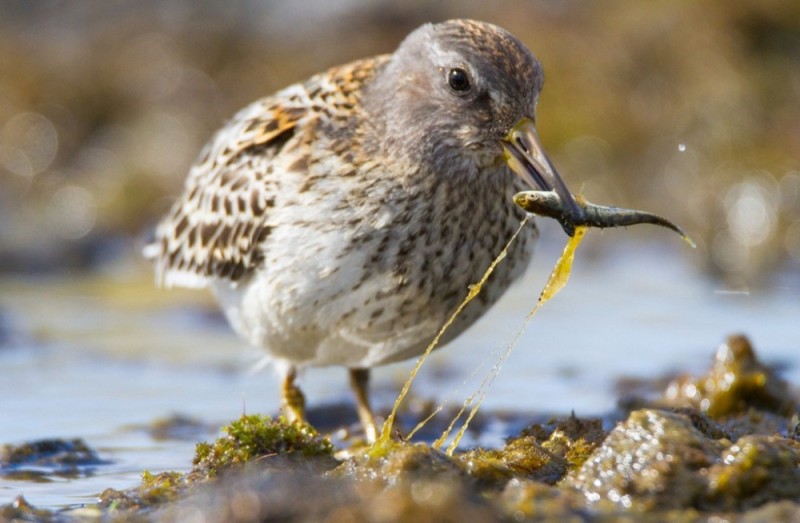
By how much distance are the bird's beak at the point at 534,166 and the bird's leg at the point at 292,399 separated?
2565 millimetres

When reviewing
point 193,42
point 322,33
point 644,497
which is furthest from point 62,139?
point 644,497

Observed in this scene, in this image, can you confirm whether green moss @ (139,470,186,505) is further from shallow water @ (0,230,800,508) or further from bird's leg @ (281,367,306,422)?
bird's leg @ (281,367,306,422)

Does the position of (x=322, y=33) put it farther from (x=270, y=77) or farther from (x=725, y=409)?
(x=725, y=409)

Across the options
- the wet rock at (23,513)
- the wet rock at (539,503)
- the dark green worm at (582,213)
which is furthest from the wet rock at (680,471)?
the wet rock at (23,513)

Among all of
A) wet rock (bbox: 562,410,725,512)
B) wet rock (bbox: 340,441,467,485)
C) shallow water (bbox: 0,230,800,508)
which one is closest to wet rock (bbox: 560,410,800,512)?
wet rock (bbox: 562,410,725,512)

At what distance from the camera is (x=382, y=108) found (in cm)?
772

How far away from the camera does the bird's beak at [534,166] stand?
652 centimetres

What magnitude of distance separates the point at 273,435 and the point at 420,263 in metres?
1.36

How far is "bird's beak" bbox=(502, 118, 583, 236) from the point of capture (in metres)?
6.52

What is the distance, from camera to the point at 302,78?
16.5 m

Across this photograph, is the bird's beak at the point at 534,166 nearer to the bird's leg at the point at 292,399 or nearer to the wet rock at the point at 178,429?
the bird's leg at the point at 292,399

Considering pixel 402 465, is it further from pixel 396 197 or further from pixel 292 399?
pixel 292 399

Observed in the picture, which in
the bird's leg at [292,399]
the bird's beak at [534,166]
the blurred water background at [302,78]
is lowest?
the bird's leg at [292,399]

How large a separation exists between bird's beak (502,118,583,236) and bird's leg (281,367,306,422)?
257 centimetres
